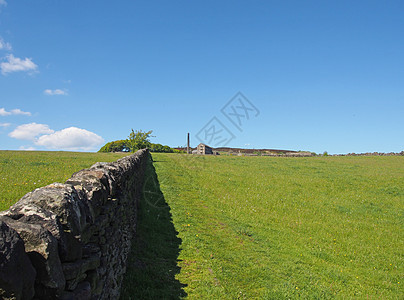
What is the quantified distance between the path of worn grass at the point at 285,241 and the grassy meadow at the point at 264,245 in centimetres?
3

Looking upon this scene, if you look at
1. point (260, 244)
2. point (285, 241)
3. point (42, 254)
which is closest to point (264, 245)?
point (260, 244)

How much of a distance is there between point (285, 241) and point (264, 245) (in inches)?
38.8

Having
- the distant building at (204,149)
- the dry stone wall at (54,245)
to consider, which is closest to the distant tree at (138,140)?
the distant building at (204,149)

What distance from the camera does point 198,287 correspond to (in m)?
5.62

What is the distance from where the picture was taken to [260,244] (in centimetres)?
872

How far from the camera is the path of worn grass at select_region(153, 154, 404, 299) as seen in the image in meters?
6.28

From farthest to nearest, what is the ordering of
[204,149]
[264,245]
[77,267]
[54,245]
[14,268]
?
[204,149], [264,245], [77,267], [54,245], [14,268]

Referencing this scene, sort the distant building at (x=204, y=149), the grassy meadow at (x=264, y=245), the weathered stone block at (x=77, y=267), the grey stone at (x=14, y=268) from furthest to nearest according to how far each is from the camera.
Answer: the distant building at (x=204, y=149) → the grassy meadow at (x=264, y=245) → the weathered stone block at (x=77, y=267) → the grey stone at (x=14, y=268)

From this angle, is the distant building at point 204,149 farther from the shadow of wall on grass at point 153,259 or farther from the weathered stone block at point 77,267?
the weathered stone block at point 77,267

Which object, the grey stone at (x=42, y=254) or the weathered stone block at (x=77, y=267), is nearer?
the grey stone at (x=42, y=254)

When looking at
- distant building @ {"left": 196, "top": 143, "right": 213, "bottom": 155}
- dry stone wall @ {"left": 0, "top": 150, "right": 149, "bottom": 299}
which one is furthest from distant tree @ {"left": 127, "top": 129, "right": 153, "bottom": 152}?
dry stone wall @ {"left": 0, "top": 150, "right": 149, "bottom": 299}

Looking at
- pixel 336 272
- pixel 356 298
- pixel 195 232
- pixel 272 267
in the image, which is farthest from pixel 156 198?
Answer: pixel 356 298

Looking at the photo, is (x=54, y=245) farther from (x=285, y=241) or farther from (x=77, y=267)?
(x=285, y=241)

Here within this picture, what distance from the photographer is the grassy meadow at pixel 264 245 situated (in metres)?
5.97
